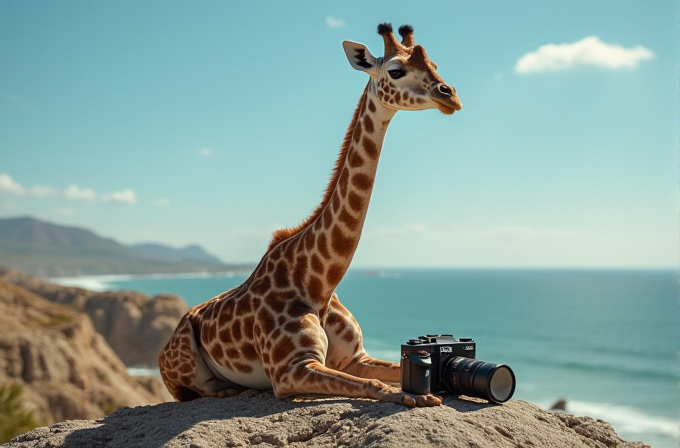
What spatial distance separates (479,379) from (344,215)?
1.82m

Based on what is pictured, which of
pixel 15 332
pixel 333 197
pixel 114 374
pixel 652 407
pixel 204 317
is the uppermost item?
pixel 333 197

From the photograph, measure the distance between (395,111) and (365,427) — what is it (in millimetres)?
2591

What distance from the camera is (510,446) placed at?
4.39 meters

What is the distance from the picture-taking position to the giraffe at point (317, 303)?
17.0 ft

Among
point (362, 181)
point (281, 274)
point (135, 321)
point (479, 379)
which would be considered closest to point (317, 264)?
point (281, 274)

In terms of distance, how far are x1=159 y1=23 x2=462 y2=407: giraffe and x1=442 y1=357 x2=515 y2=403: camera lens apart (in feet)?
1.42

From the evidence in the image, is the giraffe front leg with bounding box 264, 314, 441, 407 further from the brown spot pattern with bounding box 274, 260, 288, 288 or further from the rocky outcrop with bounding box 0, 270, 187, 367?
the rocky outcrop with bounding box 0, 270, 187, 367

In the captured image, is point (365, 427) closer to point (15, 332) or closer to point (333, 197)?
point (333, 197)

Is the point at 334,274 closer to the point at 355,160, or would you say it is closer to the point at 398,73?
the point at 355,160

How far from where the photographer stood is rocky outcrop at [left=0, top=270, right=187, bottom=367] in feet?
122

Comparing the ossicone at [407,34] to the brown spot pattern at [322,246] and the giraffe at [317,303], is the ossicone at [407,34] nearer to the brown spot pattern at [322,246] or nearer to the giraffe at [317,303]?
the giraffe at [317,303]

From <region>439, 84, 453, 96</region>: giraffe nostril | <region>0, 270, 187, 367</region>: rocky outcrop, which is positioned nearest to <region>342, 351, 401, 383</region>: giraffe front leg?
<region>439, 84, 453, 96</region>: giraffe nostril

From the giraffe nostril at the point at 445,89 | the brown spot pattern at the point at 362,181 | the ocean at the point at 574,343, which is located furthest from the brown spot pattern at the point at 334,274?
the ocean at the point at 574,343

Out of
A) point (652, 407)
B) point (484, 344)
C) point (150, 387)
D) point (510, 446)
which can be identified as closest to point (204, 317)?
point (510, 446)
